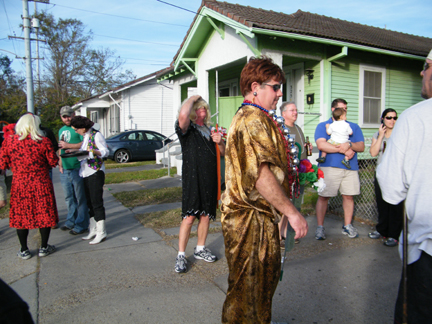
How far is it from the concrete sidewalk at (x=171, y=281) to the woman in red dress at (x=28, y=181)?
0.44 metres

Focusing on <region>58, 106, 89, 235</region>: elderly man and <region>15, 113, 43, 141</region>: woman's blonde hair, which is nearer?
<region>15, 113, 43, 141</region>: woman's blonde hair

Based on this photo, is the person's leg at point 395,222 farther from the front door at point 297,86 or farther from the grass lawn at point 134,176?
the grass lawn at point 134,176

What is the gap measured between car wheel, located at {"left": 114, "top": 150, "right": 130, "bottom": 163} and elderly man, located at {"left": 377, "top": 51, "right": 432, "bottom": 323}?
49.3ft

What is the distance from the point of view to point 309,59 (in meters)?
9.66

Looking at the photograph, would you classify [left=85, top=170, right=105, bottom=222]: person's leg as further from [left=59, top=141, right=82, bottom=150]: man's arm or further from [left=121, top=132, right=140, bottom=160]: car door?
[left=121, top=132, right=140, bottom=160]: car door

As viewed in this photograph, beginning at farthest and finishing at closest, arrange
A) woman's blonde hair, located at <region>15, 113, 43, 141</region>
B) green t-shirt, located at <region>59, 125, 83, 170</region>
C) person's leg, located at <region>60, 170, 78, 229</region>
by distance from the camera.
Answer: person's leg, located at <region>60, 170, 78, 229</region> < green t-shirt, located at <region>59, 125, 83, 170</region> < woman's blonde hair, located at <region>15, 113, 43, 141</region>

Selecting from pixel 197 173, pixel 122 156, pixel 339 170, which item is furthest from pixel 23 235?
pixel 122 156

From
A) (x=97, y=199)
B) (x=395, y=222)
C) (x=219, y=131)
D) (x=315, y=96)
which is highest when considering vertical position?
(x=315, y=96)

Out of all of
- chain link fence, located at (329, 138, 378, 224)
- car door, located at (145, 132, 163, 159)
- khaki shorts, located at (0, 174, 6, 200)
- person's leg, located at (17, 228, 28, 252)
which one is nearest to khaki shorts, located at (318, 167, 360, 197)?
chain link fence, located at (329, 138, 378, 224)

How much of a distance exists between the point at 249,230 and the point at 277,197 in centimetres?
32

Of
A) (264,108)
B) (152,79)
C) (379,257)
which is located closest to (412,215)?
(264,108)

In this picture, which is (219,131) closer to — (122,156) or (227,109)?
(227,109)

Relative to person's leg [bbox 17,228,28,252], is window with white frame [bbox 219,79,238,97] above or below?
above

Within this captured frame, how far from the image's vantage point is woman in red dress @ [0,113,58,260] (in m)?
4.17
